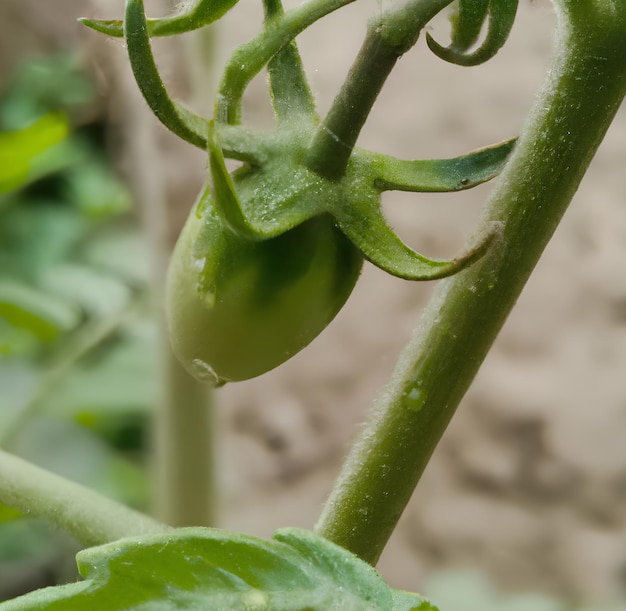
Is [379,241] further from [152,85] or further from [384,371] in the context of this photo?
[384,371]

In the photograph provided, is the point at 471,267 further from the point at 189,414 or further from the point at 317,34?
the point at 317,34

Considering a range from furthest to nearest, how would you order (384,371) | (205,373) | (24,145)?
(384,371), (24,145), (205,373)

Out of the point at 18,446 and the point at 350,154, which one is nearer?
the point at 350,154

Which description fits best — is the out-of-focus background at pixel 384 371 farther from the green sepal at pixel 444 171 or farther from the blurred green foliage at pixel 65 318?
the green sepal at pixel 444 171

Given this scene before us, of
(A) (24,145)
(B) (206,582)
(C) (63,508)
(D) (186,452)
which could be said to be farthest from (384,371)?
(B) (206,582)

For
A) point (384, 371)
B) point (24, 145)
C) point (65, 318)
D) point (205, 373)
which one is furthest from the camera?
point (384, 371)

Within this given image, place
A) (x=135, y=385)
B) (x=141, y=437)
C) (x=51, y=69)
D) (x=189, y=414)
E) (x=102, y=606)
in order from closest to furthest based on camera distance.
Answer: (x=102, y=606) < (x=189, y=414) < (x=135, y=385) < (x=141, y=437) < (x=51, y=69)

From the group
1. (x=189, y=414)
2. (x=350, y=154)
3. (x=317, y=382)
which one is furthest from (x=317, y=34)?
(x=350, y=154)
